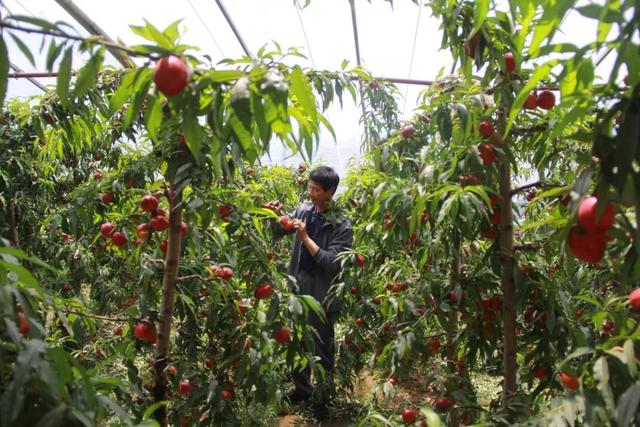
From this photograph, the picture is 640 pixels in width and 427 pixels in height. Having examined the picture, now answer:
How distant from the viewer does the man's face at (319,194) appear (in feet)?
9.03

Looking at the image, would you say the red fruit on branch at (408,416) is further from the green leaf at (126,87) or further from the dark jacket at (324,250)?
the dark jacket at (324,250)

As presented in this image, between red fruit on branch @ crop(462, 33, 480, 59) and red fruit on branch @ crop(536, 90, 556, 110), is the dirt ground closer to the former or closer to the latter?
red fruit on branch @ crop(536, 90, 556, 110)

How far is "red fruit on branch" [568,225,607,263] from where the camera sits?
0.70 m

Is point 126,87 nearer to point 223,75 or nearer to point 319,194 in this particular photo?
point 223,75

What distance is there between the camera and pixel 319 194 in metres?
2.78

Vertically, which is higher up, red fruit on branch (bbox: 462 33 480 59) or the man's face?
the man's face

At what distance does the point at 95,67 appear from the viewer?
719 mm

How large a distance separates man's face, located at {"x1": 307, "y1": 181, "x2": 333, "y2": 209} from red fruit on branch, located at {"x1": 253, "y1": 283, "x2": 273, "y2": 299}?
1306 mm

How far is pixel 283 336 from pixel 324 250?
1.31 meters

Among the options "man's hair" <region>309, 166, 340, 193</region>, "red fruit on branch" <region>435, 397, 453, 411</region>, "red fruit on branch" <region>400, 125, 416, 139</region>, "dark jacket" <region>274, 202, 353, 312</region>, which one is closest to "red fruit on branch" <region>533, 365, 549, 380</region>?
"red fruit on branch" <region>435, 397, 453, 411</region>

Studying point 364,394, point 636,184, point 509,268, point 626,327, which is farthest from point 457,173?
point 364,394

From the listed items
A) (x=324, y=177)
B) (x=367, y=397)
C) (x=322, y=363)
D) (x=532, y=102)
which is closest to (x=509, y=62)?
(x=532, y=102)

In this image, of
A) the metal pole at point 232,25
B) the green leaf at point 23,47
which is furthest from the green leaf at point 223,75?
the metal pole at point 232,25

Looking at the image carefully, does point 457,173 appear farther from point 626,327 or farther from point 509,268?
point 626,327
